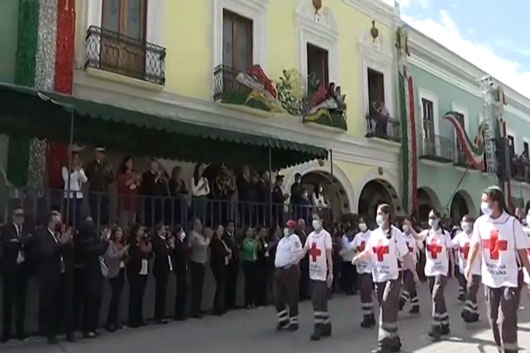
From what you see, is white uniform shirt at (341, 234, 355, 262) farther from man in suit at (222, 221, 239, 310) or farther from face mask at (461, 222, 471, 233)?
face mask at (461, 222, 471, 233)

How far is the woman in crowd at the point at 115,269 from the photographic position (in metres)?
9.94

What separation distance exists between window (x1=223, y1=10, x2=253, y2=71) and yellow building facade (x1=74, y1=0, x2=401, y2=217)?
0.10 feet

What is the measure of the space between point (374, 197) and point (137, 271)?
12.7 m

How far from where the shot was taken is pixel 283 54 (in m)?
16.9

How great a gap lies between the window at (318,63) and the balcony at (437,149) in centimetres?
545

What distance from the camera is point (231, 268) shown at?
1238 cm

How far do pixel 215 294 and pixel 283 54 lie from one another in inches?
310

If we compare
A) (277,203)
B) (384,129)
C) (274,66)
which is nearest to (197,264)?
(277,203)

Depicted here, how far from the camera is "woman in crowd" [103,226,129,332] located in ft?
32.6

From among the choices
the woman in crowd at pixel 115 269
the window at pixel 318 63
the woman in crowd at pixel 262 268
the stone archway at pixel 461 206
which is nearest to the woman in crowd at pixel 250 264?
the woman in crowd at pixel 262 268

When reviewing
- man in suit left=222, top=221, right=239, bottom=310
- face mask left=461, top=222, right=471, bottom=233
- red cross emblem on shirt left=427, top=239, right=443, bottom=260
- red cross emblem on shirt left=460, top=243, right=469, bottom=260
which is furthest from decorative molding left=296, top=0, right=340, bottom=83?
red cross emblem on shirt left=427, top=239, right=443, bottom=260

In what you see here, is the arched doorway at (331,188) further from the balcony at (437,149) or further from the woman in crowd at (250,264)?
the woman in crowd at (250,264)

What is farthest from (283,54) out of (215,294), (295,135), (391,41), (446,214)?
(446,214)

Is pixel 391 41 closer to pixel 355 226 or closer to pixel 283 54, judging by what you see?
pixel 283 54
